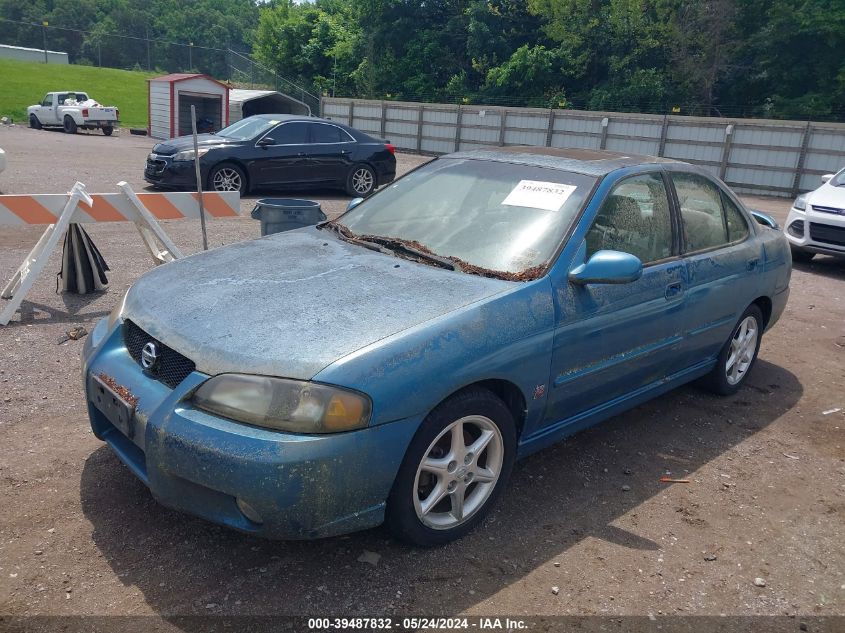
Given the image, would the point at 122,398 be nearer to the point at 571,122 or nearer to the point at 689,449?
the point at 689,449

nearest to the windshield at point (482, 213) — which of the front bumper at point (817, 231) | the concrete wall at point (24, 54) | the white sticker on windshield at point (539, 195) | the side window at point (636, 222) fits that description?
the white sticker on windshield at point (539, 195)

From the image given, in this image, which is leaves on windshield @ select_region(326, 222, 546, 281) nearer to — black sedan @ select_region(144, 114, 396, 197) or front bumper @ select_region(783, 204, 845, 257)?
front bumper @ select_region(783, 204, 845, 257)

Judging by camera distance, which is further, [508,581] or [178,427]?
[508,581]

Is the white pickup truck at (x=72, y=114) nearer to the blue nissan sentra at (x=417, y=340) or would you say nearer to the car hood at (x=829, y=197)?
the car hood at (x=829, y=197)

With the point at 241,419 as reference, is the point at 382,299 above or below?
above

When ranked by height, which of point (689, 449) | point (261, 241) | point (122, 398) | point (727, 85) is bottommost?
point (689, 449)

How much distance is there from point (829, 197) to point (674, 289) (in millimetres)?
7013

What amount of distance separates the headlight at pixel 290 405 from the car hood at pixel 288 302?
5 centimetres

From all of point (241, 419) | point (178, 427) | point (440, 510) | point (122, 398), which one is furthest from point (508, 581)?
point (122, 398)

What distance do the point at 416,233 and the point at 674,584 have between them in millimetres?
2065

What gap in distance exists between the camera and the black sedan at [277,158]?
12.3 m

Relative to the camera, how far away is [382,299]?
298 centimetres

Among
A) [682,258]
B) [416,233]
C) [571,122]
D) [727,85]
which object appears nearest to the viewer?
[416,233]

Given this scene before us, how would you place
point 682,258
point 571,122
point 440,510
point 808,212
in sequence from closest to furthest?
point 440,510 < point 682,258 < point 808,212 < point 571,122
